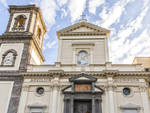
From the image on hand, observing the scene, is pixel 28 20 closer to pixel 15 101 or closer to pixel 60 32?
pixel 60 32

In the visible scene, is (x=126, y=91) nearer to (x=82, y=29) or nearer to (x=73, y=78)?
(x=73, y=78)

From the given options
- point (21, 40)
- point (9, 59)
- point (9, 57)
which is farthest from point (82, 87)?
point (21, 40)

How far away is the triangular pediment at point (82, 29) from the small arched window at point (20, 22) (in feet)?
16.5

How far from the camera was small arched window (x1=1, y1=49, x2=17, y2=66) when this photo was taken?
61.0ft

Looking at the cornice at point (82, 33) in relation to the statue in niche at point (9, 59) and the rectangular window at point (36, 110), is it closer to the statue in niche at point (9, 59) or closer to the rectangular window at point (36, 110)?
the statue in niche at point (9, 59)

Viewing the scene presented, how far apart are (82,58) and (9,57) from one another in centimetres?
815

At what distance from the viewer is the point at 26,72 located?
17.3 metres

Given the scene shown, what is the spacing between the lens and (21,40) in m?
20.0

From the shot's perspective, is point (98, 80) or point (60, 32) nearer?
point (98, 80)

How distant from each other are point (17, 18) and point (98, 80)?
1326 centimetres

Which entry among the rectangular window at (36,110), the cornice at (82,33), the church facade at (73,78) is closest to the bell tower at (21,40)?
the church facade at (73,78)

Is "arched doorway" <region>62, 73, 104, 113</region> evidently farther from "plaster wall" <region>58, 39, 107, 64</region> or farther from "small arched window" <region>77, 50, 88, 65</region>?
"plaster wall" <region>58, 39, 107, 64</region>

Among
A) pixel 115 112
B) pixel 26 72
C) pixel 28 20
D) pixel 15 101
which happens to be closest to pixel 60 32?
pixel 28 20

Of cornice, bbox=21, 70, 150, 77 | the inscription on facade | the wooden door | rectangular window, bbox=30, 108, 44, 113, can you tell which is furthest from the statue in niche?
the wooden door
